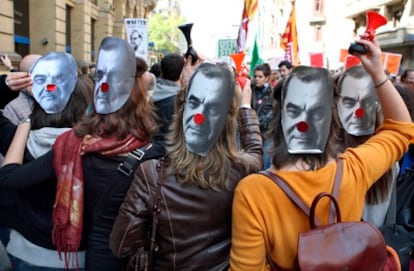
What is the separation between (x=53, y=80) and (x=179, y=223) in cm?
119

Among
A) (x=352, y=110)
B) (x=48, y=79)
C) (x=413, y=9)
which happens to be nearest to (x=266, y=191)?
(x=352, y=110)

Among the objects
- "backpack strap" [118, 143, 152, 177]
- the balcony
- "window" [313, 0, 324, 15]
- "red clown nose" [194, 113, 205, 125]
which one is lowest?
"backpack strap" [118, 143, 152, 177]

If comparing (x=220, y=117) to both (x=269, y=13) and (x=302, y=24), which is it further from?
(x=269, y=13)

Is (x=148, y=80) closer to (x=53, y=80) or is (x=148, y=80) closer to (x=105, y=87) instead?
(x=53, y=80)

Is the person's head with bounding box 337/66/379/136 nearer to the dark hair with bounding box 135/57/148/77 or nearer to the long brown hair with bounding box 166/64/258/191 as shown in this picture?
the long brown hair with bounding box 166/64/258/191

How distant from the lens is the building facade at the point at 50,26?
1102 centimetres

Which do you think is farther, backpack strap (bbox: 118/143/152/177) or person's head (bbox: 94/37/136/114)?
person's head (bbox: 94/37/136/114)

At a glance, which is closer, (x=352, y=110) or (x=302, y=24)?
(x=352, y=110)

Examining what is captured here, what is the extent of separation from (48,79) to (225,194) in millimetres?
1291

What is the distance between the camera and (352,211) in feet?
5.86

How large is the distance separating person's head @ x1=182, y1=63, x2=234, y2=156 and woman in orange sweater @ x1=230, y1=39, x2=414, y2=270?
248 millimetres

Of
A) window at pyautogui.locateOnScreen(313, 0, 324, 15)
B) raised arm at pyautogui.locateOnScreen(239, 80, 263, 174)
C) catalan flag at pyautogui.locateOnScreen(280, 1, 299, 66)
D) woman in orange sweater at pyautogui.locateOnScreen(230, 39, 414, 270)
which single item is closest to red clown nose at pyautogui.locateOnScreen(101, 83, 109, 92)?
raised arm at pyautogui.locateOnScreen(239, 80, 263, 174)

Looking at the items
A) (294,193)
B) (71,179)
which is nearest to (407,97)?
(294,193)

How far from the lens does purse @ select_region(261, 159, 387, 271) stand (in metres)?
1.57
